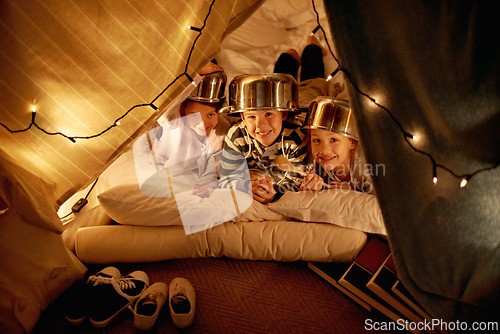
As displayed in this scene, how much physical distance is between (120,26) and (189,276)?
2.90ft

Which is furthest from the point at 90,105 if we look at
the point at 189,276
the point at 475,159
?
the point at 475,159

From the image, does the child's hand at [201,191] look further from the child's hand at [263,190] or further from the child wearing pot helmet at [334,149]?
the child wearing pot helmet at [334,149]

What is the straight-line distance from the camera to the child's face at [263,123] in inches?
50.4

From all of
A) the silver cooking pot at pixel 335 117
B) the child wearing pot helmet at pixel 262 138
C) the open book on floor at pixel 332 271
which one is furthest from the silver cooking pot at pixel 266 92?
the open book on floor at pixel 332 271

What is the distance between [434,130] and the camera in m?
0.79

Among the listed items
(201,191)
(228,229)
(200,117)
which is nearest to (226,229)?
(228,229)

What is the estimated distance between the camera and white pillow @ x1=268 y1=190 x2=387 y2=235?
3.62 feet

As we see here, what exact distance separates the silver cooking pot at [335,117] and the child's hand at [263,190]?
32 centimetres

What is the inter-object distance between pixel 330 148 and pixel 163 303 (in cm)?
86

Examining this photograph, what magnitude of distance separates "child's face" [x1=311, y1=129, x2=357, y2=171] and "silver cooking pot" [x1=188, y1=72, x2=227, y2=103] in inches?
18.8

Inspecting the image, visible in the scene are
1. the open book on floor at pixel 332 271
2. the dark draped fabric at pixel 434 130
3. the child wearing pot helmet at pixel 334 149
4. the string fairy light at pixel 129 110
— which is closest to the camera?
the dark draped fabric at pixel 434 130

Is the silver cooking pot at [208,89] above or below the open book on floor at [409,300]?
above

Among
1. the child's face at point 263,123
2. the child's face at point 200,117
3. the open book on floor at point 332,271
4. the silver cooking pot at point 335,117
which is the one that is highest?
the silver cooking pot at point 335,117

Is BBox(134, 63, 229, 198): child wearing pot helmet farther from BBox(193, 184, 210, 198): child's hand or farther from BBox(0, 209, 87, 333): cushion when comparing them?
BBox(0, 209, 87, 333): cushion
